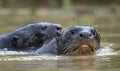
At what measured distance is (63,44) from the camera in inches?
314

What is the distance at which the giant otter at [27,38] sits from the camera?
9.23 meters

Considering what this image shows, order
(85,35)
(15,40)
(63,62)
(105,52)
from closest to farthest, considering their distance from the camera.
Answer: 1. (63,62)
2. (85,35)
3. (105,52)
4. (15,40)

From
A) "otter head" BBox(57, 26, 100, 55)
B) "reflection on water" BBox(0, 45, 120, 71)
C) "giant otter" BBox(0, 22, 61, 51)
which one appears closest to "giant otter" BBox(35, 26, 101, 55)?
"otter head" BBox(57, 26, 100, 55)

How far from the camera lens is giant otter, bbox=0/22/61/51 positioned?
9.23 m

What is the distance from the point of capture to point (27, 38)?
9.30 metres

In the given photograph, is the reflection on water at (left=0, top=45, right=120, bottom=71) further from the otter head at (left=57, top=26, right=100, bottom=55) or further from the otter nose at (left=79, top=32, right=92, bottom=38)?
the otter nose at (left=79, top=32, right=92, bottom=38)

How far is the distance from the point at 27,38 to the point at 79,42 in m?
1.90

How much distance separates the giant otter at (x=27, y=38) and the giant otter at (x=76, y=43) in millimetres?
901

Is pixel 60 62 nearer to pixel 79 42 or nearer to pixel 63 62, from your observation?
pixel 63 62

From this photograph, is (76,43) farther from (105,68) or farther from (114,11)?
(114,11)

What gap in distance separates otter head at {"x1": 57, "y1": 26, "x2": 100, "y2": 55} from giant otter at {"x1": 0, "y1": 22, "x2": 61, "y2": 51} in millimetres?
1200

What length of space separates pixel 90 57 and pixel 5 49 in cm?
192

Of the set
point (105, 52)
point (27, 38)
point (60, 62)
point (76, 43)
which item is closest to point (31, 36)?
point (27, 38)

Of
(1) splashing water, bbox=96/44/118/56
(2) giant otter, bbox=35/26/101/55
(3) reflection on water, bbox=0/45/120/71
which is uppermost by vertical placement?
(2) giant otter, bbox=35/26/101/55
